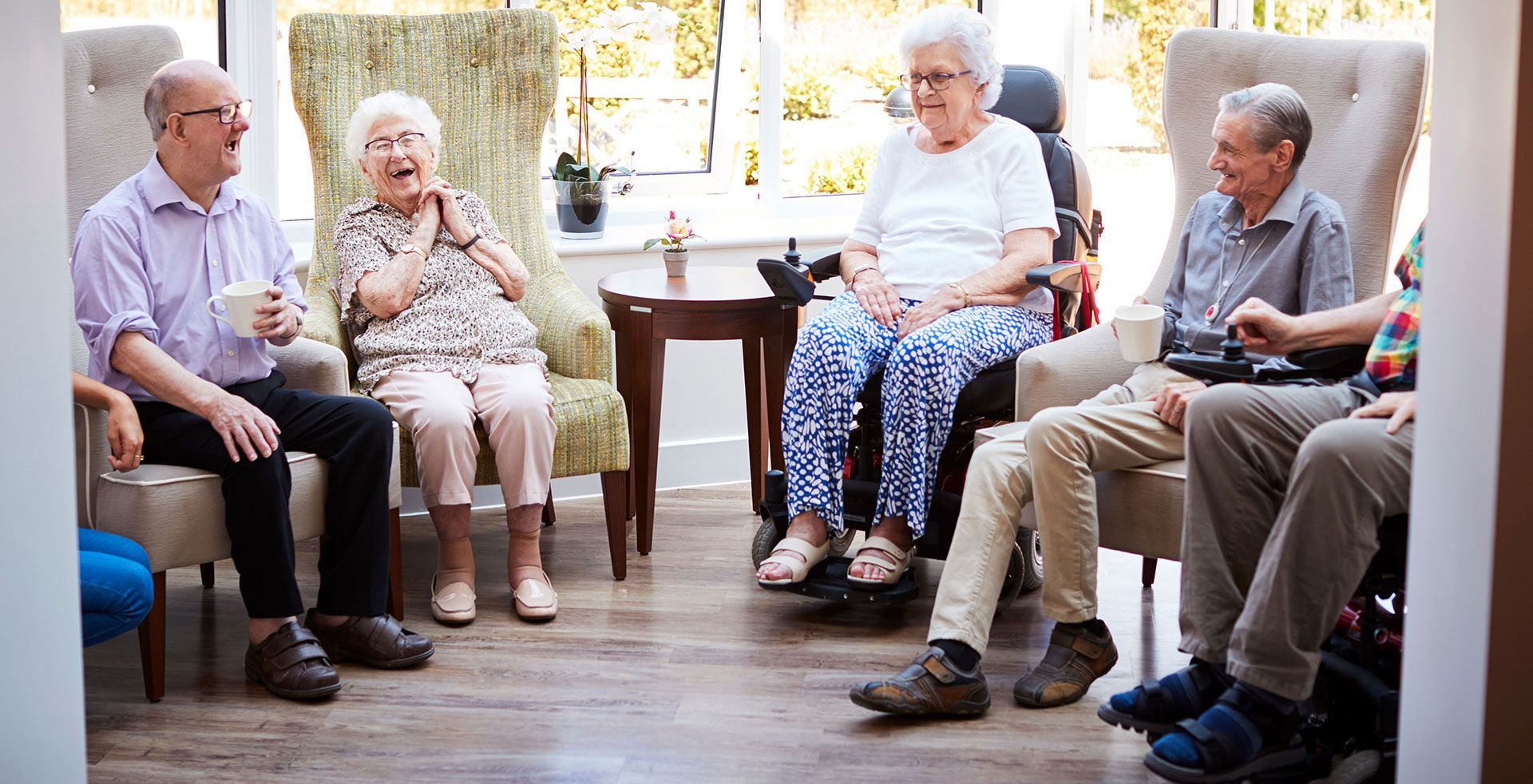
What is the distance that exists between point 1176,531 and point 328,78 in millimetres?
2165

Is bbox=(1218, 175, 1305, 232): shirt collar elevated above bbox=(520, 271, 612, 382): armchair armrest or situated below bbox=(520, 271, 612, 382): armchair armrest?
above

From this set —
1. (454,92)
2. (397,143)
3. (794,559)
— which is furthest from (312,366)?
(794,559)

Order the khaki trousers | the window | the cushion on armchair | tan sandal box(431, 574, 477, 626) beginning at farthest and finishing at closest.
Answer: the window → the cushion on armchair → tan sandal box(431, 574, 477, 626) → the khaki trousers

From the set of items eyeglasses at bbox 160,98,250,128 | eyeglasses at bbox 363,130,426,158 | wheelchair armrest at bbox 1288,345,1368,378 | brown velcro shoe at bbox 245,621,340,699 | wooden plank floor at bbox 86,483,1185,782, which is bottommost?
wooden plank floor at bbox 86,483,1185,782

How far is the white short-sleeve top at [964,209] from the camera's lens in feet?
10.1

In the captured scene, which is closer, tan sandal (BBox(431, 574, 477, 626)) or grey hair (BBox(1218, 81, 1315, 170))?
grey hair (BBox(1218, 81, 1315, 170))

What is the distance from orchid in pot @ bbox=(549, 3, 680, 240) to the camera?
12.7 ft

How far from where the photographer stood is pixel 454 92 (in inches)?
135

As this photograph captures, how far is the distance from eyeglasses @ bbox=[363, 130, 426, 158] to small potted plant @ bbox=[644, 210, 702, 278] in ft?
2.26

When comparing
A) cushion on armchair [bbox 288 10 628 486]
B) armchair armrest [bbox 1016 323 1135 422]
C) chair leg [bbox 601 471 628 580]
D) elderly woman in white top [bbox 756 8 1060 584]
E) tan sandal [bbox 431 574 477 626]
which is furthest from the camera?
cushion on armchair [bbox 288 10 628 486]

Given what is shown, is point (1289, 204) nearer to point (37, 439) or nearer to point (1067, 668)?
point (1067, 668)

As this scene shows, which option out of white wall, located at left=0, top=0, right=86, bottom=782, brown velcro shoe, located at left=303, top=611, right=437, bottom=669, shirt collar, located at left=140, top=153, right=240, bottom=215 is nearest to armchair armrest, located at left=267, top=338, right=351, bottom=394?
shirt collar, located at left=140, top=153, right=240, bottom=215

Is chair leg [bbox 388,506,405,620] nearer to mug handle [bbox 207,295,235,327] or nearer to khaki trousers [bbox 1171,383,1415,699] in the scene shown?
mug handle [bbox 207,295,235,327]

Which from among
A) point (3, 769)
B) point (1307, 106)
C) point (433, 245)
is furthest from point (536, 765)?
point (1307, 106)
